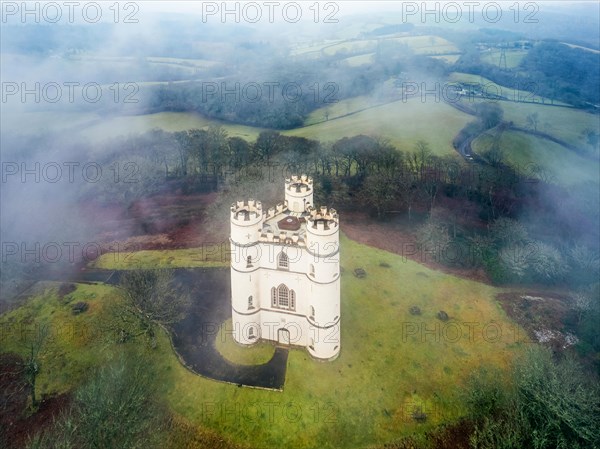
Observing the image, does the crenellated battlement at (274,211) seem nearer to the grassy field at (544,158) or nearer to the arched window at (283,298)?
the arched window at (283,298)

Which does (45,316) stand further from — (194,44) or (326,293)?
(194,44)

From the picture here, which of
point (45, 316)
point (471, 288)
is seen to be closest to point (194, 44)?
point (45, 316)

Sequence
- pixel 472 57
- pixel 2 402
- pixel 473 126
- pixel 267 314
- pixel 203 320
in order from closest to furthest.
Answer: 1. pixel 2 402
2. pixel 267 314
3. pixel 203 320
4. pixel 473 126
5. pixel 472 57

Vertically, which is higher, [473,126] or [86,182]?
[473,126]

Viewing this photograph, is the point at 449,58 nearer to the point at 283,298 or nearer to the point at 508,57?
the point at 508,57

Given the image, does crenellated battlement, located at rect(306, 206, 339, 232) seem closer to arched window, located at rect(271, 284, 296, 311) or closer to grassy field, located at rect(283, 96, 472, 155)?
arched window, located at rect(271, 284, 296, 311)

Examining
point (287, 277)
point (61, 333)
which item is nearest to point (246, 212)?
point (287, 277)
